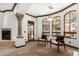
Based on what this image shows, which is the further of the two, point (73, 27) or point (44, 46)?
point (44, 46)

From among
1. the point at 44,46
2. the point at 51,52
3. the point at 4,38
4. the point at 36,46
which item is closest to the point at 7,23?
the point at 4,38

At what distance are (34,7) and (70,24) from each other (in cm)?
94

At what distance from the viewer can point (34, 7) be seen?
2.47m

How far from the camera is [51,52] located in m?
2.42

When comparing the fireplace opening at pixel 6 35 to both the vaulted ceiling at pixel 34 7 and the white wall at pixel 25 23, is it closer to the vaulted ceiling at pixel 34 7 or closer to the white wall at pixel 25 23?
the white wall at pixel 25 23

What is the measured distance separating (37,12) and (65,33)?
837 millimetres

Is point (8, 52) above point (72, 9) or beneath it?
beneath

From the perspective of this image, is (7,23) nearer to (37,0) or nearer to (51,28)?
(37,0)

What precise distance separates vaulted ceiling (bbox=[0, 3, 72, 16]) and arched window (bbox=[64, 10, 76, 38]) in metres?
0.24

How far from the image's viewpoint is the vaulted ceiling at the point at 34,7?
7.85ft

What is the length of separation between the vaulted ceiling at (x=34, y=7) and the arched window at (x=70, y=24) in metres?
0.24

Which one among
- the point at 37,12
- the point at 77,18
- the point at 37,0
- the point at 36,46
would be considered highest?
the point at 37,0

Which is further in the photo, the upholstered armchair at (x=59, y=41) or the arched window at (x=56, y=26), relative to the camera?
the arched window at (x=56, y=26)

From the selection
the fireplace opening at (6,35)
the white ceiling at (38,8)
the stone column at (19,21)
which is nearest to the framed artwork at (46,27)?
the white ceiling at (38,8)
